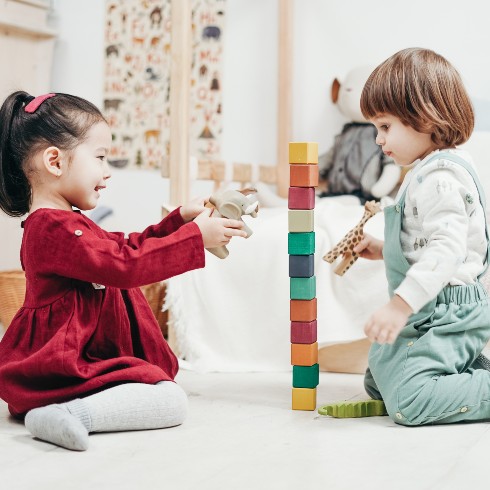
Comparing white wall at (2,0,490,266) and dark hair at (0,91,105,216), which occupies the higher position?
white wall at (2,0,490,266)

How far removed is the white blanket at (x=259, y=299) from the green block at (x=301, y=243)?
0.37m

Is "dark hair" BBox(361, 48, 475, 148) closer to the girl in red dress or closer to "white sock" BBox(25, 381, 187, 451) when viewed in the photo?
the girl in red dress

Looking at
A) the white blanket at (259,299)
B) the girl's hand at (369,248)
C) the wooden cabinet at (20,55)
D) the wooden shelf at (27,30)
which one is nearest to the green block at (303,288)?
the girl's hand at (369,248)

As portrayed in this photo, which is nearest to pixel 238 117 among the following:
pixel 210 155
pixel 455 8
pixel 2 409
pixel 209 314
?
pixel 210 155

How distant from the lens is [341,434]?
3.61 ft

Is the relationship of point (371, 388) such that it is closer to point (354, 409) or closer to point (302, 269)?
point (354, 409)

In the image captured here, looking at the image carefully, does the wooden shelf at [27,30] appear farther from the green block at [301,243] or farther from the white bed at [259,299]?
the green block at [301,243]

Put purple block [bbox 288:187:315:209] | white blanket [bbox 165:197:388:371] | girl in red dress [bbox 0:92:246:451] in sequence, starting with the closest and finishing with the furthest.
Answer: girl in red dress [bbox 0:92:246:451] → purple block [bbox 288:187:315:209] → white blanket [bbox 165:197:388:371]

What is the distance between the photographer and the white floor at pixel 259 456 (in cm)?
89

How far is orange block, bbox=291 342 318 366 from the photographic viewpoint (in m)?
1.26

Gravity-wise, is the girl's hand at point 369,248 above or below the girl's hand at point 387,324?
above

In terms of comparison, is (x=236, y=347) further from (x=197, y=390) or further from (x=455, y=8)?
(x=455, y=8)

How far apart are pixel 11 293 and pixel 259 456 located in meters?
1.16

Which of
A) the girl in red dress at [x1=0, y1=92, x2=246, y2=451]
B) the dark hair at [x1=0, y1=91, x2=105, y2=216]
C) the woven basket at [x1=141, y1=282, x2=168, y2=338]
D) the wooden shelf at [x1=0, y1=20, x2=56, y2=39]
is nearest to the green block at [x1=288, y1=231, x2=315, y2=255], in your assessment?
the girl in red dress at [x1=0, y1=92, x2=246, y2=451]
